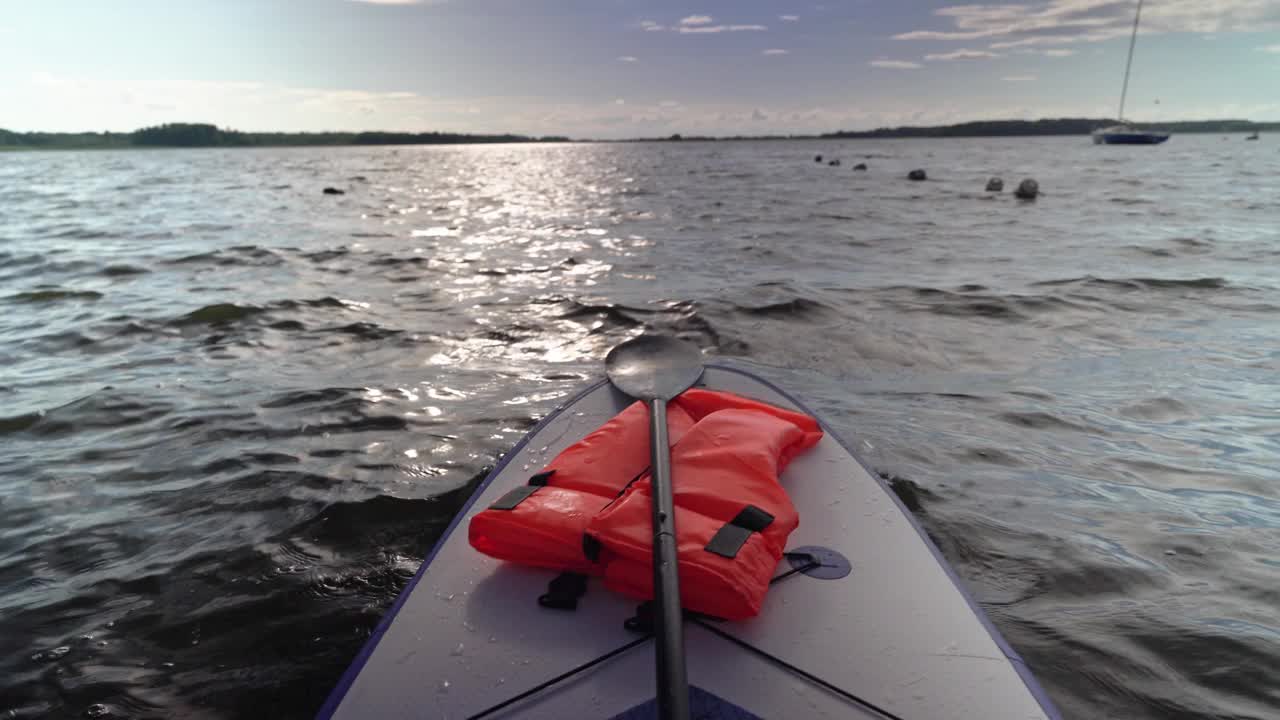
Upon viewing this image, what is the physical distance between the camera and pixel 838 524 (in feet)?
7.84

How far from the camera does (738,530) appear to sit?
6.37ft

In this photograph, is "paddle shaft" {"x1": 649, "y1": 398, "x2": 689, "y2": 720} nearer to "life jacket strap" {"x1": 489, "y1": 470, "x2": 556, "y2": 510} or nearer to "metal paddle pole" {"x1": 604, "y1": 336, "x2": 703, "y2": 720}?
"metal paddle pole" {"x1": 604, "y1": 336, "x2": 703, "y2": 720}

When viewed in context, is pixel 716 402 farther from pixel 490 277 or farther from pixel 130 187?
pixel 130 187

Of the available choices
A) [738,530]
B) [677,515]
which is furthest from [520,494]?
[738,530]

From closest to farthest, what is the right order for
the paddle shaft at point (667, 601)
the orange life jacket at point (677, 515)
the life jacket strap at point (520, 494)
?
the paddle shaft at point (667, 601) < the orange life jacket at point (677, 515) < the life jacket strap at point (520, 494)

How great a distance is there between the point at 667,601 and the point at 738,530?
15.9 inches

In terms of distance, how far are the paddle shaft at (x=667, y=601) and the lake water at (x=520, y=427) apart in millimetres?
1430

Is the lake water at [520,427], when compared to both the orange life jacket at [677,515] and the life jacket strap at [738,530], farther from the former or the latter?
the life jacket strap at [738,530]

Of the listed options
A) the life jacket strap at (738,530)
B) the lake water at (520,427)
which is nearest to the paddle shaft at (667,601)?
the life jacket strap at (738,530)

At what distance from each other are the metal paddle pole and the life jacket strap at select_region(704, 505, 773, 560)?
133mm

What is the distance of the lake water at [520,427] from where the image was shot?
100 inches

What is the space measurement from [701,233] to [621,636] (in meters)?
13.4

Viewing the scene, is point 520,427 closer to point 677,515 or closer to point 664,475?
point 664,475

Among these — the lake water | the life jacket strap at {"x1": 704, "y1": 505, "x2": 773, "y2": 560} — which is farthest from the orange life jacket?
the lake water
